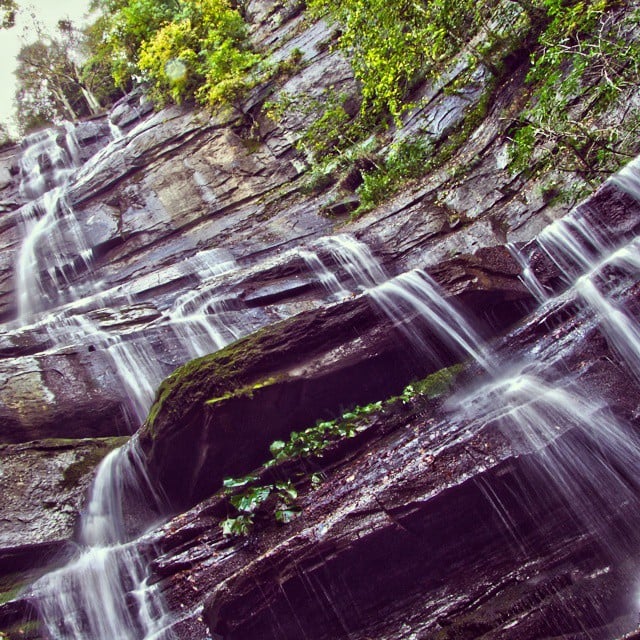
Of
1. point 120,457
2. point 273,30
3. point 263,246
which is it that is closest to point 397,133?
point 263,246

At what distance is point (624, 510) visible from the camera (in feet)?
12.1

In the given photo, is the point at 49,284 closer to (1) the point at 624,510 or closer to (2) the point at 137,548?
(2) the point at 137,548

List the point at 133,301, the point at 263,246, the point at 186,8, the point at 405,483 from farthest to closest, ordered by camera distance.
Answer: the point at 186,8
the point at 263,246
the point at 133,301
the point at 405,483

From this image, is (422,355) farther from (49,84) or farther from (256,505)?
(49,84)

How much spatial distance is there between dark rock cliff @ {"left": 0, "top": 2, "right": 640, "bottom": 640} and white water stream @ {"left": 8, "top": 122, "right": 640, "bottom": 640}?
3 centimetres

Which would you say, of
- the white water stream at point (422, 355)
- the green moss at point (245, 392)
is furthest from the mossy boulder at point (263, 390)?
the white water stream at point (422, 355)

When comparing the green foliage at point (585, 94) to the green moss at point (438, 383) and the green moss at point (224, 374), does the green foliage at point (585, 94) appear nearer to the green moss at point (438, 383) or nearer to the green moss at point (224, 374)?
the green moss at point (438, 383)

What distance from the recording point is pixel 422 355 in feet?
19.2

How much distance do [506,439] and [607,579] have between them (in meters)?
1.17

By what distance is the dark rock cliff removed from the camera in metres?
3.76

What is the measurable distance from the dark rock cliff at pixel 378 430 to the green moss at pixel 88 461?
27mm

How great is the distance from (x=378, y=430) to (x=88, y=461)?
422 centimetres

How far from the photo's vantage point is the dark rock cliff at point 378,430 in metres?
3.76

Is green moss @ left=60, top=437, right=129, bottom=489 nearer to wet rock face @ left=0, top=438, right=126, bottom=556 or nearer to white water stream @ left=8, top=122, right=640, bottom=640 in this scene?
wet rock face @ left=0, top=438, right=126, bottom=556
